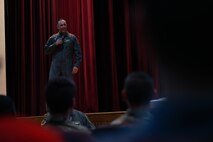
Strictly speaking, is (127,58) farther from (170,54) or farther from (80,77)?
(170,54)

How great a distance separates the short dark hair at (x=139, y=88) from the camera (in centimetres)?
166

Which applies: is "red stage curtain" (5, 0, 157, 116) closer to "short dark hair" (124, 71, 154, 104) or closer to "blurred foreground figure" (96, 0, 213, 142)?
"short dark hair" (124, 71, 154, 104)

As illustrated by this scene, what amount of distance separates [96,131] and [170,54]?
78cm

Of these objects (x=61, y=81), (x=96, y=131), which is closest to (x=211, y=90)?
(x=96, y=131)

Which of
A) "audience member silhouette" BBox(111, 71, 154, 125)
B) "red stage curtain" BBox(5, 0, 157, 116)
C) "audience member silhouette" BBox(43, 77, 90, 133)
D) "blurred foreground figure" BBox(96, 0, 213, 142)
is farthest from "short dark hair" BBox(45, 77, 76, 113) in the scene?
"red stage curtain" BBox(5, 0, 157, 116)

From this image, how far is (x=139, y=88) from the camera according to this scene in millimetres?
1689

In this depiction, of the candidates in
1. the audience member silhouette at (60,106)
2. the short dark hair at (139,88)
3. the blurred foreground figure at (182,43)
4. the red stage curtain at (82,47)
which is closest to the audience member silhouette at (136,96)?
the short dark hair at (139,88)

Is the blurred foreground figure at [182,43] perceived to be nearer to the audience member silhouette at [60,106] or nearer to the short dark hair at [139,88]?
the short dark hair at [139,88]

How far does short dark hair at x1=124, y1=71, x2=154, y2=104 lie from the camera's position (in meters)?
1.66

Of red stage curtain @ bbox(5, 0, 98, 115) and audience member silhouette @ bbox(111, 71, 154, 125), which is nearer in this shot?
audience member silhouette @ bbox(111, 71, 154, 125)

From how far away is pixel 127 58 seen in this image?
7551 mm

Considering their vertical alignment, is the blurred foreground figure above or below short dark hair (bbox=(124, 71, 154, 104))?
above

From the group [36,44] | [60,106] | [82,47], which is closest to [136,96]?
[60,106]

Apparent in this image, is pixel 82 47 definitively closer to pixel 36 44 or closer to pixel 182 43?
pixel 36 44
